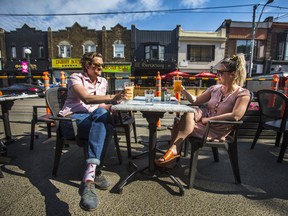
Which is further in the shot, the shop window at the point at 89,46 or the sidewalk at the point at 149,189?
the shop window at the point at 89,46

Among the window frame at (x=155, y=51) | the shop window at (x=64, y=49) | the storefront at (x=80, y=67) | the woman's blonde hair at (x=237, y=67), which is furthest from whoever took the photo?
the shop window at (x=64, y=49)

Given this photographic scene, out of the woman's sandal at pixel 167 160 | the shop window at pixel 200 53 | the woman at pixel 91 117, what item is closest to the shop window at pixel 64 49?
the shop window at pixel 200 53

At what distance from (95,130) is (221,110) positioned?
4.55 feet

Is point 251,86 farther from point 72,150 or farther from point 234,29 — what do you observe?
point 72,150

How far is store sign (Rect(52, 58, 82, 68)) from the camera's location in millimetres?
20000

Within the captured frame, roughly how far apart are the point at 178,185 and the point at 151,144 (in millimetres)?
483

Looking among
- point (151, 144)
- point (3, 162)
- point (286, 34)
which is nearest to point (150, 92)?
point (151, 144)

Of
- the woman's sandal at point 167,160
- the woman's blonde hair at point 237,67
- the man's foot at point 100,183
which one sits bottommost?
the man's foot at point 100,183

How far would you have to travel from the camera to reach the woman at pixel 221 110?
1.89 meters

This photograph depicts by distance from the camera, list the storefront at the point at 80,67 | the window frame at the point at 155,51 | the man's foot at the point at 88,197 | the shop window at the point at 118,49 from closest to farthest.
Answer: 1. the man's foot at the point at 88,197
2. the window frame at the point at 155,51
3. the storefront at the point at 80,67
4. the shop window at the point at 118,49

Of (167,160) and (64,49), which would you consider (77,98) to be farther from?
(64,49)

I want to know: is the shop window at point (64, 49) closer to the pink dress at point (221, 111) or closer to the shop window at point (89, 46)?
the shop window at point (89, 46)

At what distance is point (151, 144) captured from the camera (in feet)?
6.38

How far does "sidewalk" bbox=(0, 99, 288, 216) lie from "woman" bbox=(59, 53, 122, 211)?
0.17 m
